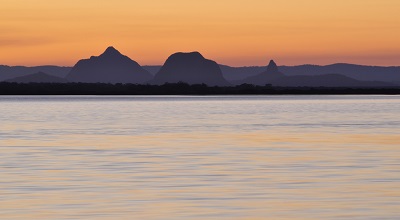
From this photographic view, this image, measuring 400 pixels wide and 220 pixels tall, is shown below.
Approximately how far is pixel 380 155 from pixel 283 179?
842 centimetres

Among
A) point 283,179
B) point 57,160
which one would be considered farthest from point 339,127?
point 283,179

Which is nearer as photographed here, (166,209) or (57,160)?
(166,209)

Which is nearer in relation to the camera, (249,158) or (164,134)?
(249,158)

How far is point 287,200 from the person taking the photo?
Answer: 21.0 m

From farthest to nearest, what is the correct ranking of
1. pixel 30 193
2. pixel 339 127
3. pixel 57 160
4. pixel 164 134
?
1. pixel 339 127
2. pixel 164 134
3. pixel 57 160
4. pixel 30 193

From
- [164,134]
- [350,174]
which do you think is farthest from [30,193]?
[164,134]

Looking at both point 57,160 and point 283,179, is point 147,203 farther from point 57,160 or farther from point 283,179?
point 57,160

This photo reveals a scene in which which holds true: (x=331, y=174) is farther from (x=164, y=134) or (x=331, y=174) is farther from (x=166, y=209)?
(x=164, y=134)

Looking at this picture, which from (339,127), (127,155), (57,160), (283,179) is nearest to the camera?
(283,179)

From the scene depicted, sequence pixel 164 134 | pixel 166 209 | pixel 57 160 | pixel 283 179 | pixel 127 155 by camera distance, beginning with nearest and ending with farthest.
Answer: pixel 166 209
pixel 283 179
pixel 57 160
pixel 127 155
pixel 164 134

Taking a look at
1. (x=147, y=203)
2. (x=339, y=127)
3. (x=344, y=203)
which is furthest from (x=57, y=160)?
(x=339, y=127)

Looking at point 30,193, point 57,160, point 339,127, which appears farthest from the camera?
point 339,127

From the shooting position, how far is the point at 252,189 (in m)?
23.0

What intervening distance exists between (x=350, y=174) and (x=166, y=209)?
8.05 m
